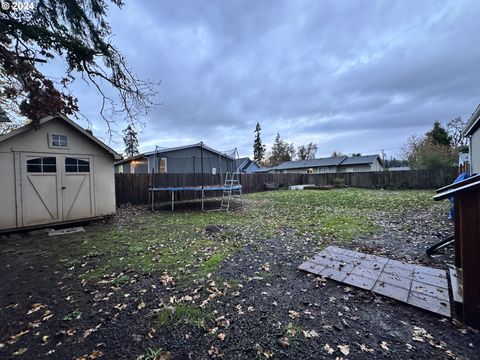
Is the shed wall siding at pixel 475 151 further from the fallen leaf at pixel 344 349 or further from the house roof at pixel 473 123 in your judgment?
the fallen leaf at pixel 344 349

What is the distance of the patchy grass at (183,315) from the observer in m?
2.23

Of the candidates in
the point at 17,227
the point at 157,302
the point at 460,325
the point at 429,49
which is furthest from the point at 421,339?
the point at 429,49

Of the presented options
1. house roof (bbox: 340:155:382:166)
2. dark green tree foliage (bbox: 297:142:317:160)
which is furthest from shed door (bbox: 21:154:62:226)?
dark green tree foliage (bbox: 297:142:317:160)

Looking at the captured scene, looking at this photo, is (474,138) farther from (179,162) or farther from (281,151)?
(281,151)

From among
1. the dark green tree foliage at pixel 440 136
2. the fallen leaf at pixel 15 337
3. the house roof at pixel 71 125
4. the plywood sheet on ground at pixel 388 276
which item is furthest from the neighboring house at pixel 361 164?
the fallen leaf at pixel 15 337

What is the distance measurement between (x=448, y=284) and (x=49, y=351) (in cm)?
456

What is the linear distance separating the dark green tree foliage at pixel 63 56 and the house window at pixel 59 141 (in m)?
0.98

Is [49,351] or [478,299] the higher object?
[478,299]

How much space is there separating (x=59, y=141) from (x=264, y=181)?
Answer: 50.9 ft

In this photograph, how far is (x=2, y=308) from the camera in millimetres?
2596

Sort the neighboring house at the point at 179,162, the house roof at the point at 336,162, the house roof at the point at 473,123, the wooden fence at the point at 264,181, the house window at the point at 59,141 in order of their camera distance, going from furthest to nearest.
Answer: the house roof at the point at 336,162 → the neighboring house at the point at 179,162 → the wooden fence at the point at 264,181 → the house window at the point at 59,141 → the house roof at the point at 473,123

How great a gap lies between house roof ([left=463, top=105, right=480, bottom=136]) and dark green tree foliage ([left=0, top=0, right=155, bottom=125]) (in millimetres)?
9817

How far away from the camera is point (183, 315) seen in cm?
234

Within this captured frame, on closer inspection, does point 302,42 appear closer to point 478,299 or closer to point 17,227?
point 478,299
